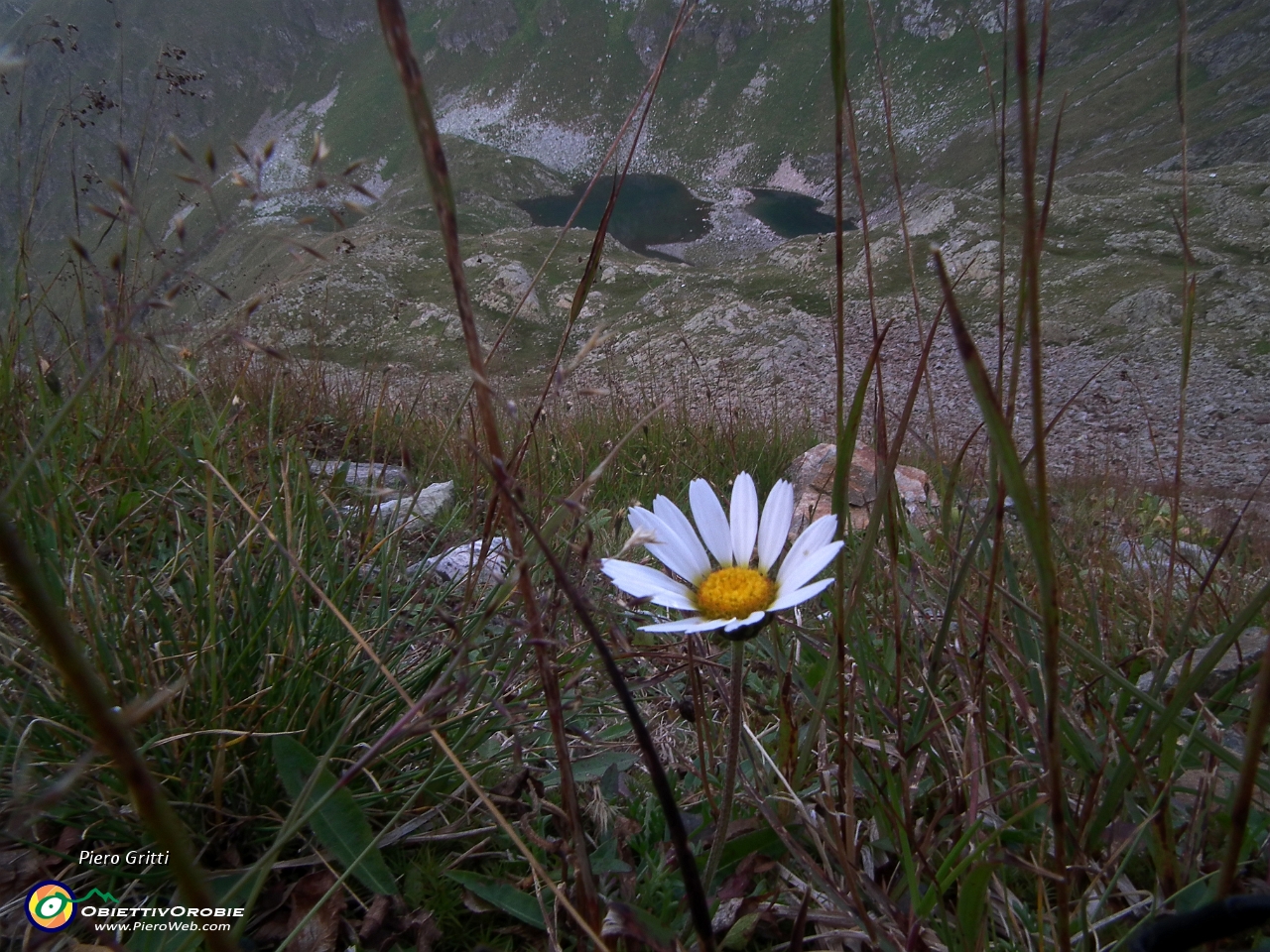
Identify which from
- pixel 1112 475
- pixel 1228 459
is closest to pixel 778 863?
pixel 1112 475

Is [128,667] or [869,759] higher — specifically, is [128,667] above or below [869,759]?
above

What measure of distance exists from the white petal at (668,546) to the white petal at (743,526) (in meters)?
0.05

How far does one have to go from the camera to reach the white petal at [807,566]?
2.51 feet

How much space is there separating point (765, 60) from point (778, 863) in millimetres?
96767

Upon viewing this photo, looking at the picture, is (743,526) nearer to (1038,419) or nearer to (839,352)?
(839,352)

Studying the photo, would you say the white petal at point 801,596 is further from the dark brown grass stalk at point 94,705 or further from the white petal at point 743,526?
the dark brown grass stalk at point 94,705

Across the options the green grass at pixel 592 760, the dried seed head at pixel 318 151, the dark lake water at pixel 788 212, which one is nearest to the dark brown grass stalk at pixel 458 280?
the green grass at pixel 592 760

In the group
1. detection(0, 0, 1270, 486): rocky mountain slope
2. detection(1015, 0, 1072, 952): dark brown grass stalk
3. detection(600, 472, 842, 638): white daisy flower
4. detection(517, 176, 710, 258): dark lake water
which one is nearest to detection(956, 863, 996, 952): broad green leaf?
detection(1015, 0, 1072, 952): dark brown grass stalk

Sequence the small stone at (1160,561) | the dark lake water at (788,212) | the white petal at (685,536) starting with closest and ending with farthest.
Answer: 1. the white petal at (685,536)
2. the small stone at (1160,561)
3. the dark lake water at (788,212)

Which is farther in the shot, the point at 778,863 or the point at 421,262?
the point at 421,262

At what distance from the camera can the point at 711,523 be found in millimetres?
1023

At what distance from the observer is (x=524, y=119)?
81000mm

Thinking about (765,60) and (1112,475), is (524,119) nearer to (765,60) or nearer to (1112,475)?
(765,60)

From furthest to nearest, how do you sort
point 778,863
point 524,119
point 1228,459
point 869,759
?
point 524,119 → point 1228,459 → point 869,759 → point 778,863
